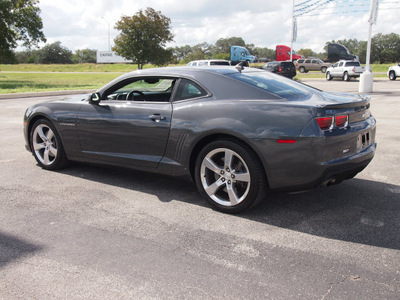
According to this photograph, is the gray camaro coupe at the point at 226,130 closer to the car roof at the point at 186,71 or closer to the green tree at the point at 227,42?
the car roof at the point at 186,71

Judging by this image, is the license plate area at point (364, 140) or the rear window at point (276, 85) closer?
the license plate area at point (364, 140)

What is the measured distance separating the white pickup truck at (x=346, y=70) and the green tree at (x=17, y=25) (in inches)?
923

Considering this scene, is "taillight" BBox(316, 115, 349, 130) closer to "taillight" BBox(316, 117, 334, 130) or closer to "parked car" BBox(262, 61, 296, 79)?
"taillight" BBox(316, 117, 334, 130)

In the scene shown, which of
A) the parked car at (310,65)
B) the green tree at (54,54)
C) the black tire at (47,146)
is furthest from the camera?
the green tree at (54,54)

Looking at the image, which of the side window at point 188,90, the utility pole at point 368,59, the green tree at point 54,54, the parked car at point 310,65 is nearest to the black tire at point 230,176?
the side window at point 188,90

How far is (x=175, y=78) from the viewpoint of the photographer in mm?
4633

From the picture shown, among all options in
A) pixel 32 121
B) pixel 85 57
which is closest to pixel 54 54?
pixel 85 57

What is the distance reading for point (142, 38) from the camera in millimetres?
32031

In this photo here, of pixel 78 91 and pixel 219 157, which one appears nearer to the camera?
pixel 219 157

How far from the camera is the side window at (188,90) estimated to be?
4384 millimetres

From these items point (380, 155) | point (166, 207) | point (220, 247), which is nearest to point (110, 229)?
point (166, 207)

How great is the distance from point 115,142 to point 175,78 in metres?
1.07

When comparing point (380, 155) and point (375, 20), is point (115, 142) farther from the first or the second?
point (375, 20)

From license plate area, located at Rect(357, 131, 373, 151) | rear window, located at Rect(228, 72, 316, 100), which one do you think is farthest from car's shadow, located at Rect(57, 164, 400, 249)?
rear window, located at Rect(228, 72, 316, 100)
